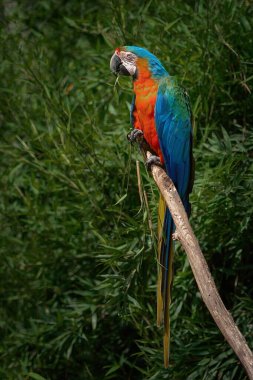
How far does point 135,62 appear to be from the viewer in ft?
8.00

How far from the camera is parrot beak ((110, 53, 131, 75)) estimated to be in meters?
2.45

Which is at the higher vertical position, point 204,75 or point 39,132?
point 204,75

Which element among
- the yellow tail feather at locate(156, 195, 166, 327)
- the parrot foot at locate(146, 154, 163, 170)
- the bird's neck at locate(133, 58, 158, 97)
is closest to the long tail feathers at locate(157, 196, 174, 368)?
the yellow tail feather at locate(156, 195, 166, 327)

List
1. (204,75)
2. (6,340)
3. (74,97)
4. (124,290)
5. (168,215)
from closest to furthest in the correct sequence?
(168,215) < (124,290) < (204,75) < (6,340) < (74,97)

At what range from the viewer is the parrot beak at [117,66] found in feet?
8.04

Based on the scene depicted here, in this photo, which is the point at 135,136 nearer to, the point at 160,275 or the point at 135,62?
the point at 135,62

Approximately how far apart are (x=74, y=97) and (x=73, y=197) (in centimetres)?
48

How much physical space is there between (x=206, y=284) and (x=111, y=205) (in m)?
0.93

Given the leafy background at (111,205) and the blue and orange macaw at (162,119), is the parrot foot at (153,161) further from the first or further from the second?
the leafy background at (111,205)

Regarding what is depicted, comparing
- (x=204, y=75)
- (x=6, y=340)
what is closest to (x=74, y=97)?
(x=204, y=75)

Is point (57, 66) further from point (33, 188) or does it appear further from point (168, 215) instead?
point (168, 215)

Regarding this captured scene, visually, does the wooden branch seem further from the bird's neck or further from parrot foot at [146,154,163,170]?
the bird's neck

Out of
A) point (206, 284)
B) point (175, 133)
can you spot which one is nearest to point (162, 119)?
point (175, 133)

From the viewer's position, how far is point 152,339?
2.85 m
